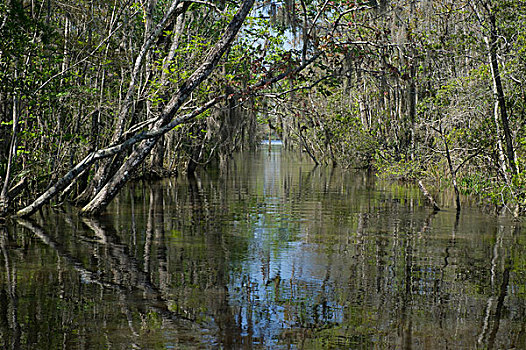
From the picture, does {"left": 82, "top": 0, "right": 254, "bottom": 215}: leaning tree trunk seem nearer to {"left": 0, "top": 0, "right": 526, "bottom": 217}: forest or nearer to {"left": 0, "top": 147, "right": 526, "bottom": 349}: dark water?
{"left": 0, "top": 0, "right": 526, "bottom": 217}: forest

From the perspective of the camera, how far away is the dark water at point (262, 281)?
21.8ft

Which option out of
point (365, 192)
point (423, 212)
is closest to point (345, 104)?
point (365, 192)

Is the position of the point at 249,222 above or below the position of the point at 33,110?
below

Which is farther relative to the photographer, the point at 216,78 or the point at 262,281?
the point at 216,78

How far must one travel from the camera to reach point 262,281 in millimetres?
9148

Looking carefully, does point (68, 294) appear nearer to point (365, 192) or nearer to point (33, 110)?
point (33, 110)

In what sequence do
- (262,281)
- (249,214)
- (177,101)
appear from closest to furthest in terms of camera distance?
(262,281) → (177,101) → (249,214)

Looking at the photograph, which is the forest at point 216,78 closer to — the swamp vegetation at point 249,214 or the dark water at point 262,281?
the swamp vegetation at point 249,214

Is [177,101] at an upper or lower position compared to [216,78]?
lower

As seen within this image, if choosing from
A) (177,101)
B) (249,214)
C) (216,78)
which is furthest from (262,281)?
(216,78)

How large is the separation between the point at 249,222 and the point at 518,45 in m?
7.92

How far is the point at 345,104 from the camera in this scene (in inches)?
1523

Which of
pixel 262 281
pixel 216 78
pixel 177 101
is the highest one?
pixel 216 78

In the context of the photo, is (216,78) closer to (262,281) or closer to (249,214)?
(249,214)
